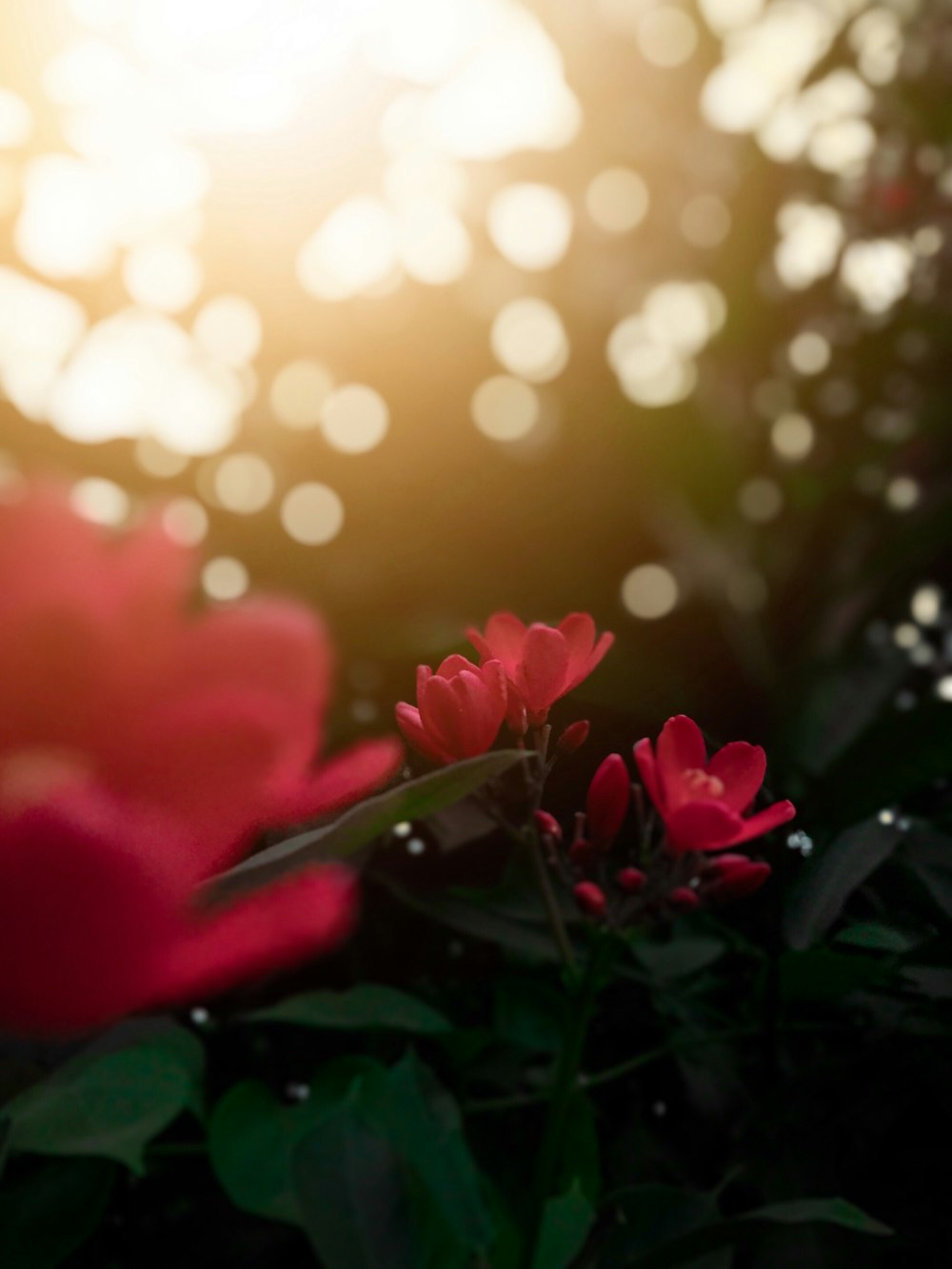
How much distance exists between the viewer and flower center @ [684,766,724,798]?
13 centimetres

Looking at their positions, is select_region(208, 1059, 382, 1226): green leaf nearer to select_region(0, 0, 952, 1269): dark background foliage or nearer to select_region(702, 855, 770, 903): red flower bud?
select_region(0, 0, 952, 1269): dark background foliage

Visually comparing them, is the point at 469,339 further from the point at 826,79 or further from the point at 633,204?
the point at 826,79

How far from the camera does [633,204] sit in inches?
26.7

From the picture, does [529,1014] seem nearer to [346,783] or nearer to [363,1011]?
[363,1011]

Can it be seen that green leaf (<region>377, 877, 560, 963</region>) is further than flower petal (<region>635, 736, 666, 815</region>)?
Yes

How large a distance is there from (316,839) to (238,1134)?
0.64 ft

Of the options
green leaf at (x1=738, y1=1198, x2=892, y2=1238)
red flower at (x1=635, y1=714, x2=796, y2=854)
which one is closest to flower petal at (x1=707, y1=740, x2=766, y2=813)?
red flower at (x1=635, y1=714, x2=796, y2=854)

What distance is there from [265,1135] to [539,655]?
7.7 inches

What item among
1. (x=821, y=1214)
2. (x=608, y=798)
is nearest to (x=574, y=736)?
(x=608, y=798)

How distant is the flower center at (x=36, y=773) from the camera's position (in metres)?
0.11

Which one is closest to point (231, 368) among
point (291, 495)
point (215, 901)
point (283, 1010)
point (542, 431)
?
point (291, 495)

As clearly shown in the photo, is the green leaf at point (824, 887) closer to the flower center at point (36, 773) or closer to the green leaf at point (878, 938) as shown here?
the green leaf at point (878, 938)

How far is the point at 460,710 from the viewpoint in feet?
0.43

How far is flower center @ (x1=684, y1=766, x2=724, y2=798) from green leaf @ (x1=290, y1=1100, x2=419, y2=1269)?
0.47 feet
